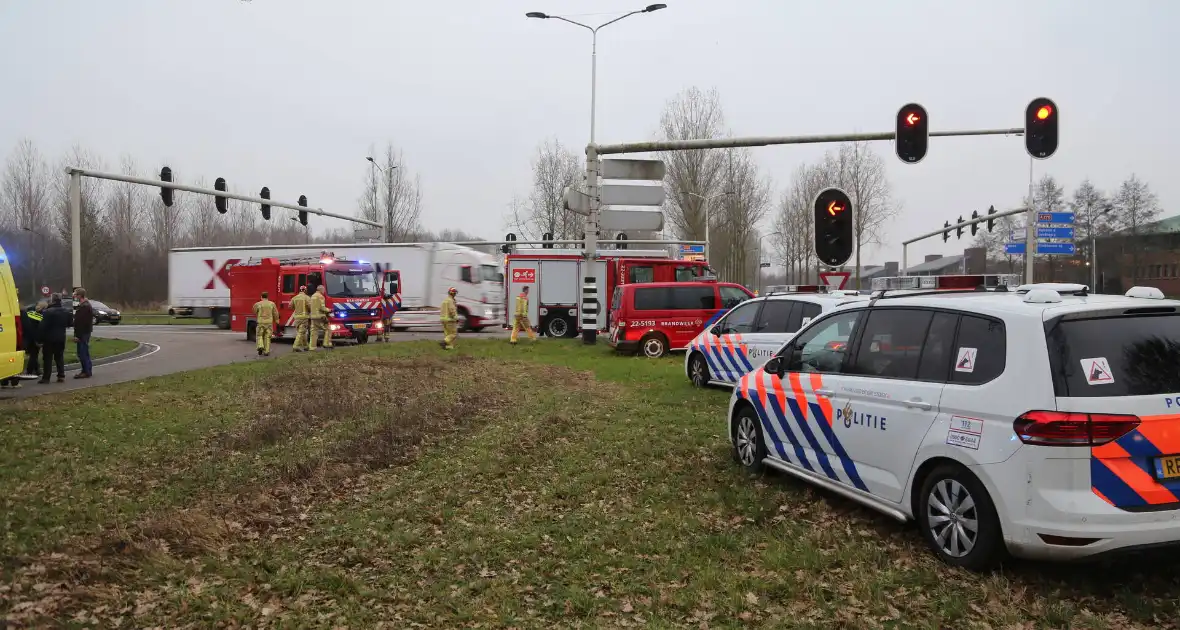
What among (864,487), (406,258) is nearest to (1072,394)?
(864,487)

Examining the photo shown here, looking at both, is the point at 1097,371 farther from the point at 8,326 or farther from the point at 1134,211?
the point at 1134,211

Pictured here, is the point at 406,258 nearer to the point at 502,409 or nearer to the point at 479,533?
the point at 502,409

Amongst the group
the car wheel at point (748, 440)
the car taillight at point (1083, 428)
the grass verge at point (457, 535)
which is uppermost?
the car taillight at point (1083, 428)

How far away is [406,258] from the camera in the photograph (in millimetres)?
29594

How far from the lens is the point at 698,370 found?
40.9 ft

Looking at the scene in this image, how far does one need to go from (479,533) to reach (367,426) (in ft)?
12.9

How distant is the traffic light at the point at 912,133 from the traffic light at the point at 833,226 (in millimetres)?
5214

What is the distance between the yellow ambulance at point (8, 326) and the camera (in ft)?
33.9

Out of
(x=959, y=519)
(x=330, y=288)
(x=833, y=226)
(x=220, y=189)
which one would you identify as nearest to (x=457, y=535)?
(x=959, y=519)

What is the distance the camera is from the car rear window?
3842 mm

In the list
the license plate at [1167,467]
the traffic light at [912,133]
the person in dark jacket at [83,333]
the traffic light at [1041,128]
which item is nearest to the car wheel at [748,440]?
the license plate at [1167,467]

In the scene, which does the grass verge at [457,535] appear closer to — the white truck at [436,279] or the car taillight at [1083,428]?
the car taillight at [1083,428]

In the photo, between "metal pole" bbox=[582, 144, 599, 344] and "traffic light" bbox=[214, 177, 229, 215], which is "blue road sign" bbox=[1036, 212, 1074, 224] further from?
"traffic light" bbox=[214, 177, 229, 215]

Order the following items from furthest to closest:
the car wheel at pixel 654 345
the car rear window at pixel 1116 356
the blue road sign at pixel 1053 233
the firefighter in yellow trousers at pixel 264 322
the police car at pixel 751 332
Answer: the blue road sign at pixel 1053 233
the firefighter in yellow trousers at pixel 264 322
the car wheel at pixel 654 345
the police car at pixel 751 332
the car rear window at pixel 1116 356
